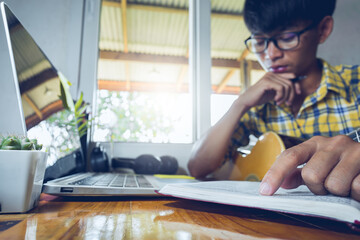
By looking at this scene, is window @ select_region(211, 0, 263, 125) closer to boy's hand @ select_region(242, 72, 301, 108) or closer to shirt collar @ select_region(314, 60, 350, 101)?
boy's hand @ select_region(242, 72, 301, 108)

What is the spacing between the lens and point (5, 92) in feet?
2.95

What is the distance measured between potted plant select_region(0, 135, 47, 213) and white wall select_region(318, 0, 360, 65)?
62.7 inches

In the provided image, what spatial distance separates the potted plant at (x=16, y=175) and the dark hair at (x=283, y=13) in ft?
2.97

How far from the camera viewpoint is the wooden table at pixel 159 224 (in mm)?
219

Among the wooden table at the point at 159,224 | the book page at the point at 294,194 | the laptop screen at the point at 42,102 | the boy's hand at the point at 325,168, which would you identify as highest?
the laptop screen at the point at 42,102

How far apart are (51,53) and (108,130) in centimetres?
44

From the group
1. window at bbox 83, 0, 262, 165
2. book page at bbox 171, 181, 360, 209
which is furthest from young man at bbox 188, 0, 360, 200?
book page at bbox 171, 181, 360, 209

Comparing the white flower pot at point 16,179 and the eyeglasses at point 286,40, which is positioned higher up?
the eyeglasses at point 286,40

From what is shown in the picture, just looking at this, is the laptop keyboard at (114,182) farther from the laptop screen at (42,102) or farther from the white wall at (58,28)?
the white wall at (58,28)

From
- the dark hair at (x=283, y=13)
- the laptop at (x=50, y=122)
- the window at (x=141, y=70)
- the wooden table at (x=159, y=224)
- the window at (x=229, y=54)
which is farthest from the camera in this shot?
the window at (x=229, y=54)

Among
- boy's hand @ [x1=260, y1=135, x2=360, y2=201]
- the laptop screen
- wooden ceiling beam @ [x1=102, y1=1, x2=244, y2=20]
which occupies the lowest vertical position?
boy's hand @ [x1=260, y1=135, x2=360, y2=201]

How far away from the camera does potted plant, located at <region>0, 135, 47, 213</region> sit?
11.6 inches

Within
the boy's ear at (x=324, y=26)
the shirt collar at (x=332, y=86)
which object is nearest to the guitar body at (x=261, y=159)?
the shirt collar at (x=332, y=86)

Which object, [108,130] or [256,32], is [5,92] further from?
[256,32]
